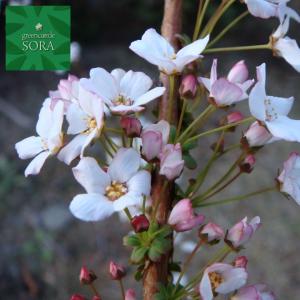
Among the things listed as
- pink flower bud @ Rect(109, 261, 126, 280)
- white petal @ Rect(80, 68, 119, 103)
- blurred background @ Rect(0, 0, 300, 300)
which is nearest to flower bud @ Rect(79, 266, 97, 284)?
pink flower bud @ Rect(109, 261, 126, 280)

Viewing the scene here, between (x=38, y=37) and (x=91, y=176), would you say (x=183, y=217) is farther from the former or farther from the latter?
(x=38, y=37)

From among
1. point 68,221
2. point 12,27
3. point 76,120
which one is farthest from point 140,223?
point 68,221

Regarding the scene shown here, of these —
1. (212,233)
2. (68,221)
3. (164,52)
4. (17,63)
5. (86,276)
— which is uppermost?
(164,52)

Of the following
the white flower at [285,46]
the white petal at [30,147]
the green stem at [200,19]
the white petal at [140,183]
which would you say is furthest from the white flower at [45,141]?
the white flower at [285,46]

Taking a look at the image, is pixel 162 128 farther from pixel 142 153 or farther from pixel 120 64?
pixel 120 64

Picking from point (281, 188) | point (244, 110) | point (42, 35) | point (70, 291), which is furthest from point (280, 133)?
point (244, 110)

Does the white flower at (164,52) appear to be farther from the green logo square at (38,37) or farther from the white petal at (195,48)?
the green logo square at (38,37)
